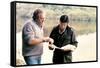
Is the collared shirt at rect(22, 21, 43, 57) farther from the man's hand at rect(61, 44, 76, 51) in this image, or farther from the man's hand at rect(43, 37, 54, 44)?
the man's hand at rect(61, 44, 76, 51)

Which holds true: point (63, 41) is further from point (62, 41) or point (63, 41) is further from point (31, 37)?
point (31, 37)

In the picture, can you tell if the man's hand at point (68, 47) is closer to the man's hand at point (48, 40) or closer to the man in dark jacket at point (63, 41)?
the man in dark jacket at point (63, 41)

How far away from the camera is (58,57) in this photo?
79.7 inches

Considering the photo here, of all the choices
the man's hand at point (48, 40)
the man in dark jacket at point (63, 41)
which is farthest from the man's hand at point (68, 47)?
the man's hand at point (48, 40)

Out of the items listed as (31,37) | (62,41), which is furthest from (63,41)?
(31,37)

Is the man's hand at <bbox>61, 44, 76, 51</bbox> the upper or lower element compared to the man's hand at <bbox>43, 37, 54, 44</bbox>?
lower

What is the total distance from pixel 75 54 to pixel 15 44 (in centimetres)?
54

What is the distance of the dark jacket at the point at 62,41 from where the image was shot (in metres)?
2.01

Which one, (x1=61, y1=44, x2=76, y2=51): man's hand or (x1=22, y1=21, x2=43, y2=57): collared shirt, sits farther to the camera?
(x1=61, y1=44, x2=76, y2=51): man's hand

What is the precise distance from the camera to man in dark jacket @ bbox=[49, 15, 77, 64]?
6.59 feet

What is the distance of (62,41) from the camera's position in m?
2.04

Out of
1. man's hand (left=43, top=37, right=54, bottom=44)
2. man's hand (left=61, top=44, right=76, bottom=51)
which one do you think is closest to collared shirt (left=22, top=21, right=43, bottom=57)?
man's hand (left=43, top=37, right=54, bottom=44)
